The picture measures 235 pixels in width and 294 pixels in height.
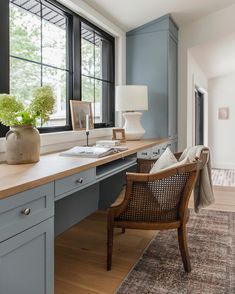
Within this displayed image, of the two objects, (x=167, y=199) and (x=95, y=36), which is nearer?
(x=167, y=199)

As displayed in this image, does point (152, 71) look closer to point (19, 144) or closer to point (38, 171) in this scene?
point (19, 144)

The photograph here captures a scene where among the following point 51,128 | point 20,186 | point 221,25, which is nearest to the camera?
point 20,186

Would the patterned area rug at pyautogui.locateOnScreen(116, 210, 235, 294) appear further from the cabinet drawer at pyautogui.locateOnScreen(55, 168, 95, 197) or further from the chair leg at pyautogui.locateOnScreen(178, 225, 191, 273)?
the cabinet drawer at pyautogui.locateOnScreen(55, 168, 95, 197)

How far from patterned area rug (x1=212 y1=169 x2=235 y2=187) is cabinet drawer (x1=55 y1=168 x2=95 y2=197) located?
383 centimetres

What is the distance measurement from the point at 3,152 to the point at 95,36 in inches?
78.9

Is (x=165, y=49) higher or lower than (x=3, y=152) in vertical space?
higher

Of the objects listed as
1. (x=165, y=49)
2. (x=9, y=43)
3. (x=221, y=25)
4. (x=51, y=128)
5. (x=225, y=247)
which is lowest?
(x=225, y=247)

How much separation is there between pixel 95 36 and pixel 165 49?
0.94 meters

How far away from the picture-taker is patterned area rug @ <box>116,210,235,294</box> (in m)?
1.81

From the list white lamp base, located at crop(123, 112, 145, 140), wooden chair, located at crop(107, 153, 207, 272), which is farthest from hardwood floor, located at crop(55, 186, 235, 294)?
white lamp base, located at crop(123, 112, 145, 140)

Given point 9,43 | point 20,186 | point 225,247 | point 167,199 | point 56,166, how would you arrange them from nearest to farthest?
point 20,186
point 56,166
point 167,199
point 9,43
point 225,247

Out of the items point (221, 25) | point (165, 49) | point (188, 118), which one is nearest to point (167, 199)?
point (165, 49)

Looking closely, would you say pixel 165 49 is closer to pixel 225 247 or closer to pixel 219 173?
pixel 225 247

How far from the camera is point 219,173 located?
6.48m
